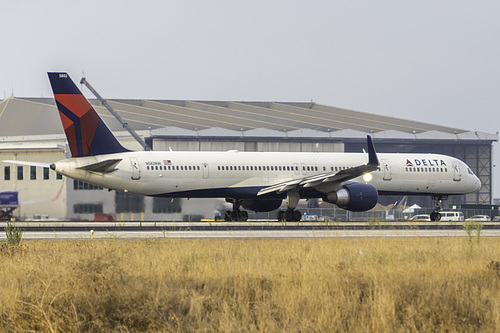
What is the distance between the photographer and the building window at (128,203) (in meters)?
40.9

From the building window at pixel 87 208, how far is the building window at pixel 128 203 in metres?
1.02

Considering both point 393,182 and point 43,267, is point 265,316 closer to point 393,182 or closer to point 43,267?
point 43,267

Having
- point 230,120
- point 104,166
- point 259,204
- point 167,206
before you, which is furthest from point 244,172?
point 230,120

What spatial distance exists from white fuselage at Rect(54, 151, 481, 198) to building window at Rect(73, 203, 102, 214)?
A: 3.81m

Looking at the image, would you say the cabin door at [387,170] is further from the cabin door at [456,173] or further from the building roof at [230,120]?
the building roof at [230,120]

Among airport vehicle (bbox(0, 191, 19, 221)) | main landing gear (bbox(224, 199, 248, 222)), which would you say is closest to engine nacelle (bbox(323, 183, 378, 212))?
main landing gear (bbox(224, 199, 248, 222))

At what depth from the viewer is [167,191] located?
38.0m

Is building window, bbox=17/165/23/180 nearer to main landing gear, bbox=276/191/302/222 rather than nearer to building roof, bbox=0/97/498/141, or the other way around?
main landing gear, bbox=276/191/302/222

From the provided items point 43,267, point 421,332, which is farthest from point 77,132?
point 421,332

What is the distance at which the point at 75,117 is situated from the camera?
36.7 m

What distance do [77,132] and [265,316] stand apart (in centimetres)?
2837

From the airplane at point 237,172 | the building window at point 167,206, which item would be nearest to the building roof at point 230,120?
the building window at point 167,206

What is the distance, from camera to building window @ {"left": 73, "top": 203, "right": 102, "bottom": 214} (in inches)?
1602

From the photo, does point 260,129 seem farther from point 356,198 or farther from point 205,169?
point 356,198
